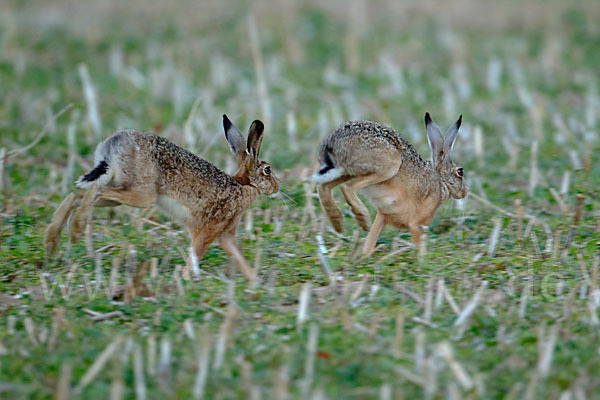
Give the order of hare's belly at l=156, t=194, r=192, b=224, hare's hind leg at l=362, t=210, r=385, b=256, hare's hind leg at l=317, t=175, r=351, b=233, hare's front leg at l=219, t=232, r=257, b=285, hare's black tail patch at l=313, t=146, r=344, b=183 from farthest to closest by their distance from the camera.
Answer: hare's hind leg at l=362, t=210, r=385, b=256 < hare's hind leg at l=317, t=175, r=351, b=233 < hare's black tail patch at l=313, t=146, r=344, b=183 < hare's belly at l=156, t=194, r=192, b=224 < hare's front leg at l=219, t=232, r=257, b=285

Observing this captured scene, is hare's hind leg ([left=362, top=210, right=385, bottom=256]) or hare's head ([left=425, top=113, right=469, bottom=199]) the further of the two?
hare's head ([left=425, top=113, right=469, bottom=199])

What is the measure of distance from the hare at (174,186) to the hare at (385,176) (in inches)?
23.5

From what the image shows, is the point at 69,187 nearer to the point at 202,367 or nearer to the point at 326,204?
the point at 326,204

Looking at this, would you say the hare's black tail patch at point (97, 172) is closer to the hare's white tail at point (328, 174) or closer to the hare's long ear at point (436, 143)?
the hare's white tail at point (328, 174)

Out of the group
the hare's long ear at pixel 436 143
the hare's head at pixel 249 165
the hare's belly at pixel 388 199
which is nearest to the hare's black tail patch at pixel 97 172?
the hare's head at pixel 249 165

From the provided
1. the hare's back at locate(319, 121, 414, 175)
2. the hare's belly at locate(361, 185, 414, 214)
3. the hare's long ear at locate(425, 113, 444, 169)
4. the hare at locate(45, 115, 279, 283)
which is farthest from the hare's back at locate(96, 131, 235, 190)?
the hare's long ear at locate(425, 113, 444, 169)

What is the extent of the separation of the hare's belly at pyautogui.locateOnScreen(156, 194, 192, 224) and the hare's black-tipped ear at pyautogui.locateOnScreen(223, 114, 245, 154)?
67 centimetres

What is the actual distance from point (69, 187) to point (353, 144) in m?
2.95

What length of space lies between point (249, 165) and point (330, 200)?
0.70 metres

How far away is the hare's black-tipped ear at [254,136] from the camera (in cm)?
617

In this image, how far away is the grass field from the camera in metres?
4.48

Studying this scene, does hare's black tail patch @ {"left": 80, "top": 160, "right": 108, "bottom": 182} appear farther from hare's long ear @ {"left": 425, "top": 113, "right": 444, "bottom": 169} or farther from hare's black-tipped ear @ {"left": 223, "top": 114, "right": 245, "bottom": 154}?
hare's long ear @ {"left": 425, "top": 113, "right": 444, "bottom": 169}

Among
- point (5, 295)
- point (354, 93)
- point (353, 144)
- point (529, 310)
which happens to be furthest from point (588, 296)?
point (354, 93)

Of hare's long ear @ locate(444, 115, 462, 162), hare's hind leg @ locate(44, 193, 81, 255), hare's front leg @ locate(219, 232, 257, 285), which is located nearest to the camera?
hare's front leg @ locate(219, 232, 257, 285)
